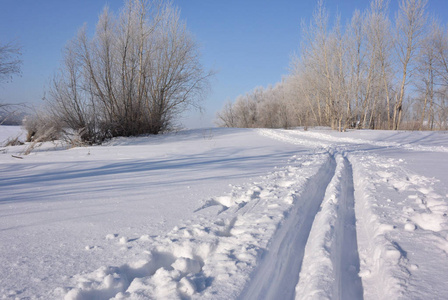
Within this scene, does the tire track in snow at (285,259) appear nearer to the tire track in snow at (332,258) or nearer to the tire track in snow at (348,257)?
the tire track in snow at (332,258)

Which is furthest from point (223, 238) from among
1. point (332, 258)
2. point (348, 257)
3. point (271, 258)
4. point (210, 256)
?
point (348, 257)

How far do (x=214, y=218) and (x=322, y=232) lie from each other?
102 cm

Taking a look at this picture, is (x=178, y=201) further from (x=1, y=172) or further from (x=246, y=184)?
(x=1, y=172)

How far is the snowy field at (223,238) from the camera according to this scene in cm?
158

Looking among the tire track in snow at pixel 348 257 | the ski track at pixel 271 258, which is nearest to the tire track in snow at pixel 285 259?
the ski track at pixel 271 258

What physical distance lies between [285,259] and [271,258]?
0.15 meters

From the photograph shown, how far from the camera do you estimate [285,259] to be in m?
2.04

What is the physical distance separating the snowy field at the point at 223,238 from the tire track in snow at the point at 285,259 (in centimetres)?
1

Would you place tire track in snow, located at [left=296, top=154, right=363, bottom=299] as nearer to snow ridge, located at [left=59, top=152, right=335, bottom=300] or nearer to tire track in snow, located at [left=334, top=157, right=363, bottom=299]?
tire track in snow, located at [left=334, top=157, right=363, bottom=299]

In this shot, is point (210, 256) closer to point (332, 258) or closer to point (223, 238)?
point (223, 238)

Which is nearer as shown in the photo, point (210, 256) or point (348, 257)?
point (210, 256)

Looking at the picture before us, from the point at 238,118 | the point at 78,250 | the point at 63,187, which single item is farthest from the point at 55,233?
the point at 238,118

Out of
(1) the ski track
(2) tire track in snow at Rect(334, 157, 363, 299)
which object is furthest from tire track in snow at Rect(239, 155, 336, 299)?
(2) tire track in snow at Rect(334, 157, 363, 299)

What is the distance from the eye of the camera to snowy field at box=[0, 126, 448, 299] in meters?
1.58
